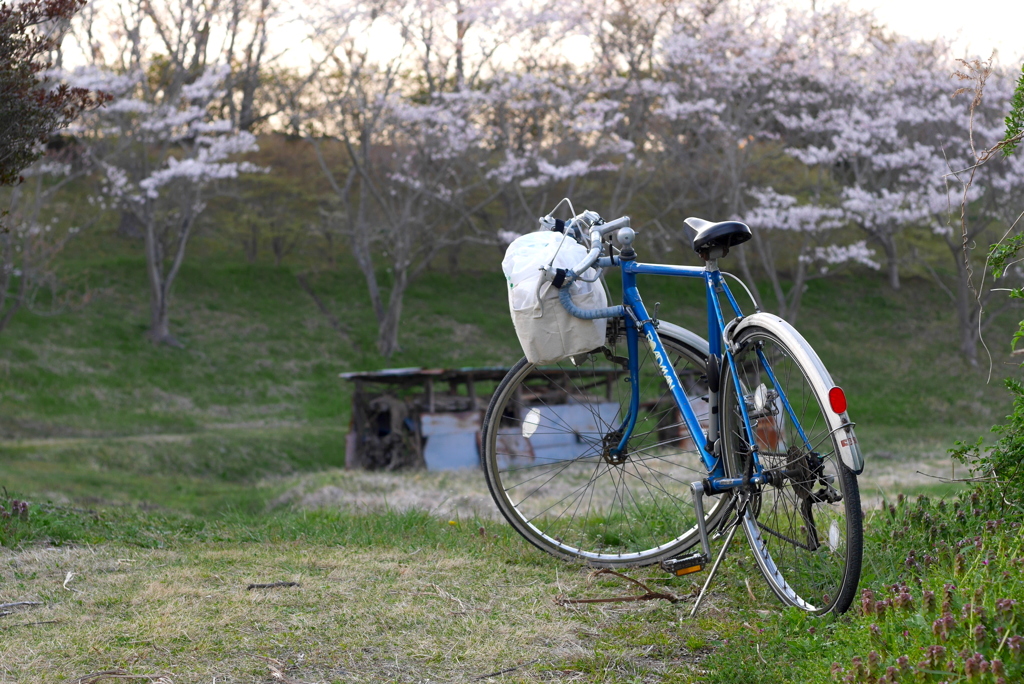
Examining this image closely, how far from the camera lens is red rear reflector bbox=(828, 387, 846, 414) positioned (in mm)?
2471

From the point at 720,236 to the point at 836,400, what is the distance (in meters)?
0.75

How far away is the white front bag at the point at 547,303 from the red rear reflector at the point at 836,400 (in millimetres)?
1008

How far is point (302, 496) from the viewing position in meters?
8.77

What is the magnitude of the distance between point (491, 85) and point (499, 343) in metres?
5.70

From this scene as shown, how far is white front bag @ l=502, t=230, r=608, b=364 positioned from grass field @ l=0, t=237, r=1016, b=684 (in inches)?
34.1

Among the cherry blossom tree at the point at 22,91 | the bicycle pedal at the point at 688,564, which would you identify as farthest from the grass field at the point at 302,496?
the cherry blossom tree at the point at 22,91

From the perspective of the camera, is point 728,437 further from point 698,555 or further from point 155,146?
point 155,146

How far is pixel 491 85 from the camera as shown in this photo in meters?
18.9

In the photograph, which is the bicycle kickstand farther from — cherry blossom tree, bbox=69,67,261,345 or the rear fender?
cherry blossom tree, bbox=69,67,261,345

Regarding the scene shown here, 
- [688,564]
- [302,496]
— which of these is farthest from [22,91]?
[302,496]

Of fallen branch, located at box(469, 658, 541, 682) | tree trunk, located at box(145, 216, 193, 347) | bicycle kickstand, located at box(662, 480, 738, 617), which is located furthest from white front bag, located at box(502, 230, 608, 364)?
tree trunk, located at box(145, 216, 193, 347)

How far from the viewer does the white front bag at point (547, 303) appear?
322 cm

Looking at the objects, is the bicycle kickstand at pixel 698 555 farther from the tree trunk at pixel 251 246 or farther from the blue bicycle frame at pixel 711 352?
the tree trunk at pixel 251 246

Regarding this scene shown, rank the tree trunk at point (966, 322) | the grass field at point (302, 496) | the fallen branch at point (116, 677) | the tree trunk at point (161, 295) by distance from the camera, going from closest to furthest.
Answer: the fallen branch at point (116, 677)
the grass field at point (302, 496)
the tree trunk at point (161, 295)
the tree trunk at point (966, 322)
